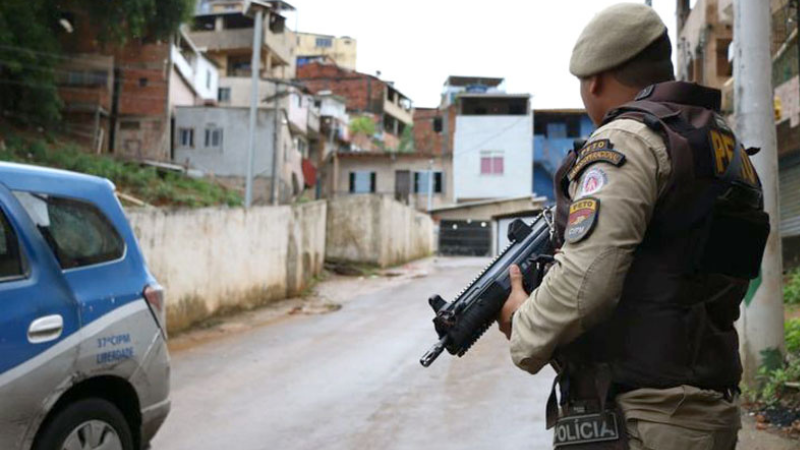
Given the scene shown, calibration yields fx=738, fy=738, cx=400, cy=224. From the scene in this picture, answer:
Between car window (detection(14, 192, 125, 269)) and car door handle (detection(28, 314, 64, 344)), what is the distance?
1.11ft

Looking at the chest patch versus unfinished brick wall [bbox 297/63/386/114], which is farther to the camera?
unfinished brick wall [bbox 297/63/386/114]

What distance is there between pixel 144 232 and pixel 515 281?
29.6ft

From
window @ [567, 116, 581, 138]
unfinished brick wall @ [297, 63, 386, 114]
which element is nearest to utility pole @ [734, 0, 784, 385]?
window @ [567, 116, 581, 138]

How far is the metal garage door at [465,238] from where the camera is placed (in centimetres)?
3847

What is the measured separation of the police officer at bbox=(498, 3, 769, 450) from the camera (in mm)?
1661

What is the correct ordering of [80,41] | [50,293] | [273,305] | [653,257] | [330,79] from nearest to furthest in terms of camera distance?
[653,257]
[50,293]
[273,305]
[80,41]
[330,79]

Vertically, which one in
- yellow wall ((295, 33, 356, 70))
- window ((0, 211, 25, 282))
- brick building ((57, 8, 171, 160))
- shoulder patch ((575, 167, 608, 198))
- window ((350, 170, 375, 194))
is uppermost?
Answer: yellow wall ((295, 33, 356, 70))

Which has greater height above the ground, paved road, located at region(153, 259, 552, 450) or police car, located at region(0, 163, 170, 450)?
police car, located at region(0, 163, 170, 450)

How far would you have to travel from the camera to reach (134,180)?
24.6m

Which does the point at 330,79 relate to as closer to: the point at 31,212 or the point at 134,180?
the point at 134,180

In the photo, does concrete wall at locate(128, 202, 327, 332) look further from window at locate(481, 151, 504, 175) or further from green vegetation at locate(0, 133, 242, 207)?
window at locate(481, 151, 504, 175)

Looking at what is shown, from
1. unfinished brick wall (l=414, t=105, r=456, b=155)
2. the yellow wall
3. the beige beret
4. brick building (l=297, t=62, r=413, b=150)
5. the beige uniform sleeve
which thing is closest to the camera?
the beige uniform sleeve

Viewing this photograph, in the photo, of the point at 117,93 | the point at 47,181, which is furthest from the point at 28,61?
the point at 47,181

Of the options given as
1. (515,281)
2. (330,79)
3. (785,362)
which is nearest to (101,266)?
(515,281)
